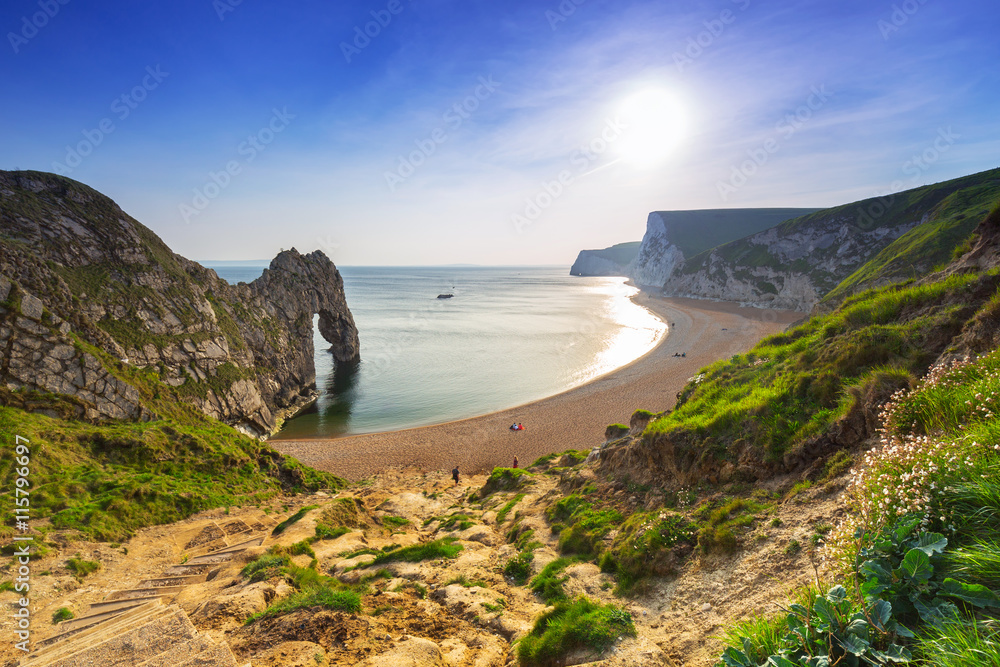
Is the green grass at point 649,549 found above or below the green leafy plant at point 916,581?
below

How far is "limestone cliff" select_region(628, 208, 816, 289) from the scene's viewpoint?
5782 inches

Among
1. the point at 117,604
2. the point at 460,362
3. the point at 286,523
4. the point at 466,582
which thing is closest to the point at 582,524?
the point at 466,582

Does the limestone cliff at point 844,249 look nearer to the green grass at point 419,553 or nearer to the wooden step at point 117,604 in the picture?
the green grass at point 419,553

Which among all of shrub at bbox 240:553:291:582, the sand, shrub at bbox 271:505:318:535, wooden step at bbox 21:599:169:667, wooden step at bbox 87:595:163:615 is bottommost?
the sand

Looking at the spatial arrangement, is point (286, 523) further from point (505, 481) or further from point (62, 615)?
point (505, 481)

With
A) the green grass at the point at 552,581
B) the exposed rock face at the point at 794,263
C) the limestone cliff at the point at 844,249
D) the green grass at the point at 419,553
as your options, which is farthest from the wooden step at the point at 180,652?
the exposed rock face at the point at 794,263

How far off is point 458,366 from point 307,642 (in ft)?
160

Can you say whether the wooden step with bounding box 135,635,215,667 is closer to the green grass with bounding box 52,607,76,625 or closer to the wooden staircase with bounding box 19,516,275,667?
the wooden staircase with bounding box 19,516,275,667

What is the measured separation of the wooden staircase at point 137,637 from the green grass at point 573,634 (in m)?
4.15

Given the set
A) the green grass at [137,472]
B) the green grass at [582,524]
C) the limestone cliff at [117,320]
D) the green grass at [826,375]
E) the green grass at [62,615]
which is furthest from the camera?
the limestone cliff at [117,320]

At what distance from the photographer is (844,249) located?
3164 inches

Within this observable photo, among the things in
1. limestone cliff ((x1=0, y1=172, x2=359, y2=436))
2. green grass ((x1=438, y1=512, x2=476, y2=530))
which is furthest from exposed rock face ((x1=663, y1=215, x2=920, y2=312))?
limestone cliff ((x1=0, y1=172, x2=359, y2=436))

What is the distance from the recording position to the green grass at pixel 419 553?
36.3 ft

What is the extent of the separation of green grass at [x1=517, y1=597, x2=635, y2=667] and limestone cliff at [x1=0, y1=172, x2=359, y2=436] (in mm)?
23096
